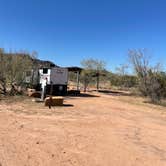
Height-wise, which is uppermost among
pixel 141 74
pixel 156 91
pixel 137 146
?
pixel 141 74

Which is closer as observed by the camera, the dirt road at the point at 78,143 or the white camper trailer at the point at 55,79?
the dirt road at the point at 78,143

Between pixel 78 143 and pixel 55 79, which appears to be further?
pixel 55 79

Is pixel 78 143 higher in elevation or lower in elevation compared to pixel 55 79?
lower

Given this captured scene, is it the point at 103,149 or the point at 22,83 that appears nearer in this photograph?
the point at 103,149

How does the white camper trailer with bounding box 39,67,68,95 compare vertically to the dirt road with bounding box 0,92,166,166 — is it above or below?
above

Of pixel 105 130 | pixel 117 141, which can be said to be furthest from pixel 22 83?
pixel 117 141

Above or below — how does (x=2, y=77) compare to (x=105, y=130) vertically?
above

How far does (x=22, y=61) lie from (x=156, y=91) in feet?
35.1

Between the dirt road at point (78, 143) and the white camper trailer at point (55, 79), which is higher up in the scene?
the white camper trailer at point (55, 79)

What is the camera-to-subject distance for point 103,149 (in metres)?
5.30

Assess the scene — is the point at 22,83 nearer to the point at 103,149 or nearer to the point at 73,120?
the point at 73,120

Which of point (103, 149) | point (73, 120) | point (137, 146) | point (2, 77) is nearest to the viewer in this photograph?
point (103, 149)

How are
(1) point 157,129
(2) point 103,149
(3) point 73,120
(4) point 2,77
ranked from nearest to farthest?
(2) point 103,149 < (1) point 157,129 < (3) point 73,120 < (4) point 2,77

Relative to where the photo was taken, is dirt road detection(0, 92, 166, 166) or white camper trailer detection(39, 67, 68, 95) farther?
white camper trailer detection(39, 67, 68, 95)
